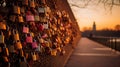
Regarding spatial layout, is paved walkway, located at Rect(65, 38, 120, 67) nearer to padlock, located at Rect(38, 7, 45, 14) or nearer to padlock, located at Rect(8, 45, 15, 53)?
padlock, located at Rect(38, 7, 45, 14)

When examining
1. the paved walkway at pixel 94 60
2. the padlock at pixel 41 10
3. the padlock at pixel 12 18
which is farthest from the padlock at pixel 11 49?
the paved walkway at pixel 94 60

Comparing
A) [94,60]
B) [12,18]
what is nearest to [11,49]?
[12,18]

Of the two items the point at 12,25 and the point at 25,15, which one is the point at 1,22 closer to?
the point at 12,25

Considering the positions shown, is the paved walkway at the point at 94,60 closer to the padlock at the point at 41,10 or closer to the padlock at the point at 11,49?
the padlock at the point at 41,10

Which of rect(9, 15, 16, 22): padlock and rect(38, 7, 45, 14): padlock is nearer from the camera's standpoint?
rect(9, 15, 16, 22): padlock

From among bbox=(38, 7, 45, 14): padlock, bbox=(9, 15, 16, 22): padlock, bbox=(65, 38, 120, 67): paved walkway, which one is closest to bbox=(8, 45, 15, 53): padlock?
bbox=(9, 15, 16, 22): padlock

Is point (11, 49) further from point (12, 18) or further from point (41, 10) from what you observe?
point (41, 10)

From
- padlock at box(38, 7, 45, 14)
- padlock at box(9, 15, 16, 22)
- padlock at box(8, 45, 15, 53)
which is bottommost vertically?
padlock at box(8, 45, 15, 53)

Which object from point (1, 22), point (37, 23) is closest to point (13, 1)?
point (1, 22)

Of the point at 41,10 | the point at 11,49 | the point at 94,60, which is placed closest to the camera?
the point at 11,49

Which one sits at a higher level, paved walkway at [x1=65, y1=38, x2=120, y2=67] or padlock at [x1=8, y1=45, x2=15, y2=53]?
padlock at [x1=8, y1=45, x2=15, y2=53]

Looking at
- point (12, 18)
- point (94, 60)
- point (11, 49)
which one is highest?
point (12, 18)

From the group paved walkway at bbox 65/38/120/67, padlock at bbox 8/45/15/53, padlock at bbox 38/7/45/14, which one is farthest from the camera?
paved walkway at bbox 65/38/120/67

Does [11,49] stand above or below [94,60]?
above
